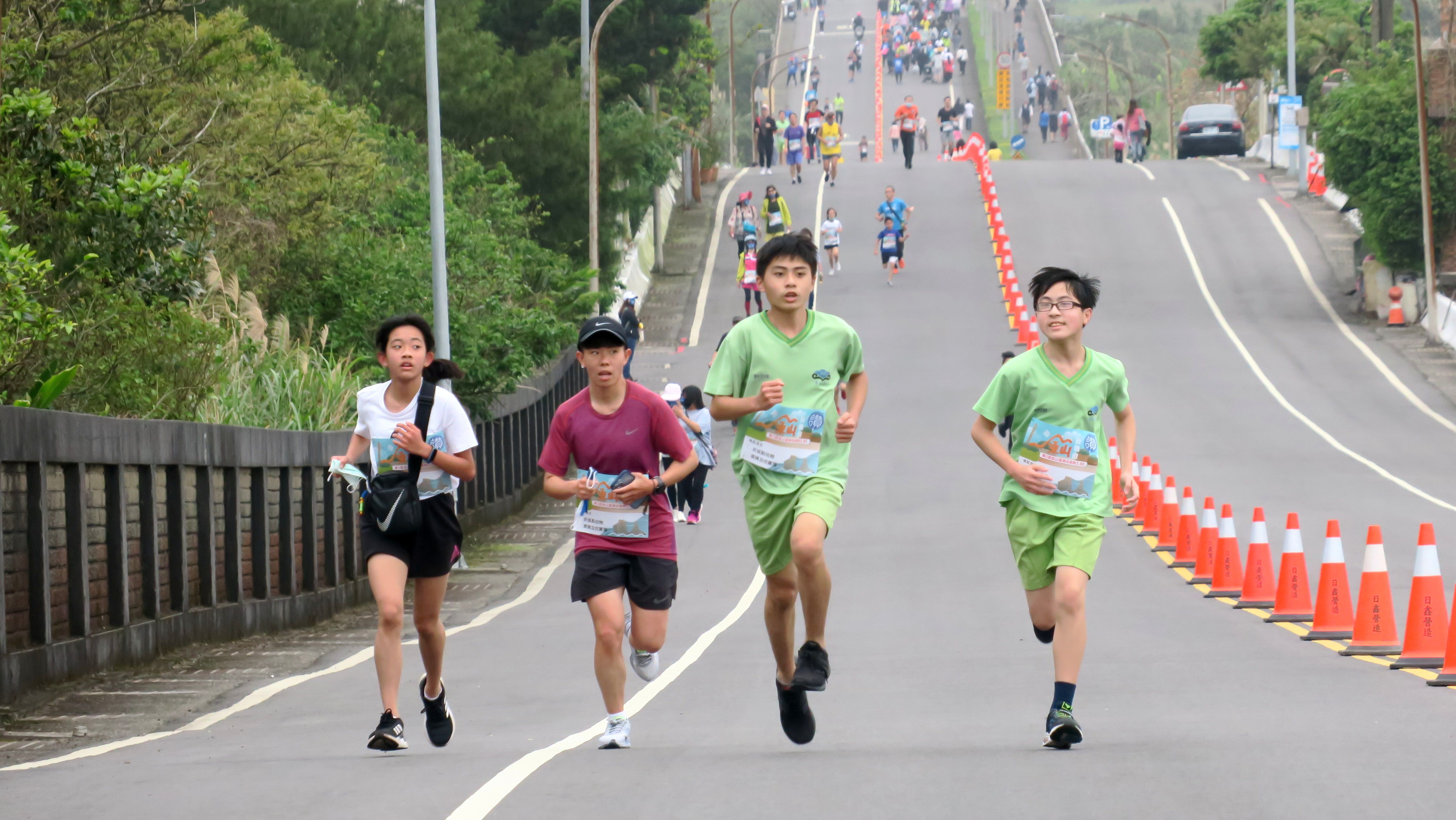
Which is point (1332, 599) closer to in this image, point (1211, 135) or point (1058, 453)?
point (1058, 453)

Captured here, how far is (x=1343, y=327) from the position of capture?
4088 cm

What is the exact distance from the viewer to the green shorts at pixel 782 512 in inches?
334

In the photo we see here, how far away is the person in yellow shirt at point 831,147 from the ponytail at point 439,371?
4746 centimetres

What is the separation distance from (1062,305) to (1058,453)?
0.63 m

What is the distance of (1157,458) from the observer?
92.6ft

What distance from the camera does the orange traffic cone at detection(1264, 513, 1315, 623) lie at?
1498 centimetres

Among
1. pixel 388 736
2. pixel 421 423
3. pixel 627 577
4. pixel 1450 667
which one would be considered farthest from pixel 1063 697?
pixel 1450 667

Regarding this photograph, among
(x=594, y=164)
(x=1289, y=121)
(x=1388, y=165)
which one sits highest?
(x=1289, y=121)

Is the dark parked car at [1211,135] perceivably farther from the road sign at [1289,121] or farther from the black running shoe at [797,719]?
the black running shoe at [797,719]

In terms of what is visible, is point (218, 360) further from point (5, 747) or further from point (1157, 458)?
point (1157, 458)

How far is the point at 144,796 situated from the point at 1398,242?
123ft

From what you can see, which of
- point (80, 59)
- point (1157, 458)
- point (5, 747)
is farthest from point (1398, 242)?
point (5, 747)

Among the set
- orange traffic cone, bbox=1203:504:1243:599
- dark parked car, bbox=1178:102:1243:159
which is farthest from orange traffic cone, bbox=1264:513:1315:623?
dark parked car, bbox=1178:102:1243:159

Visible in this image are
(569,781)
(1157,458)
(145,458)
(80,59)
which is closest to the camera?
(569,781)
